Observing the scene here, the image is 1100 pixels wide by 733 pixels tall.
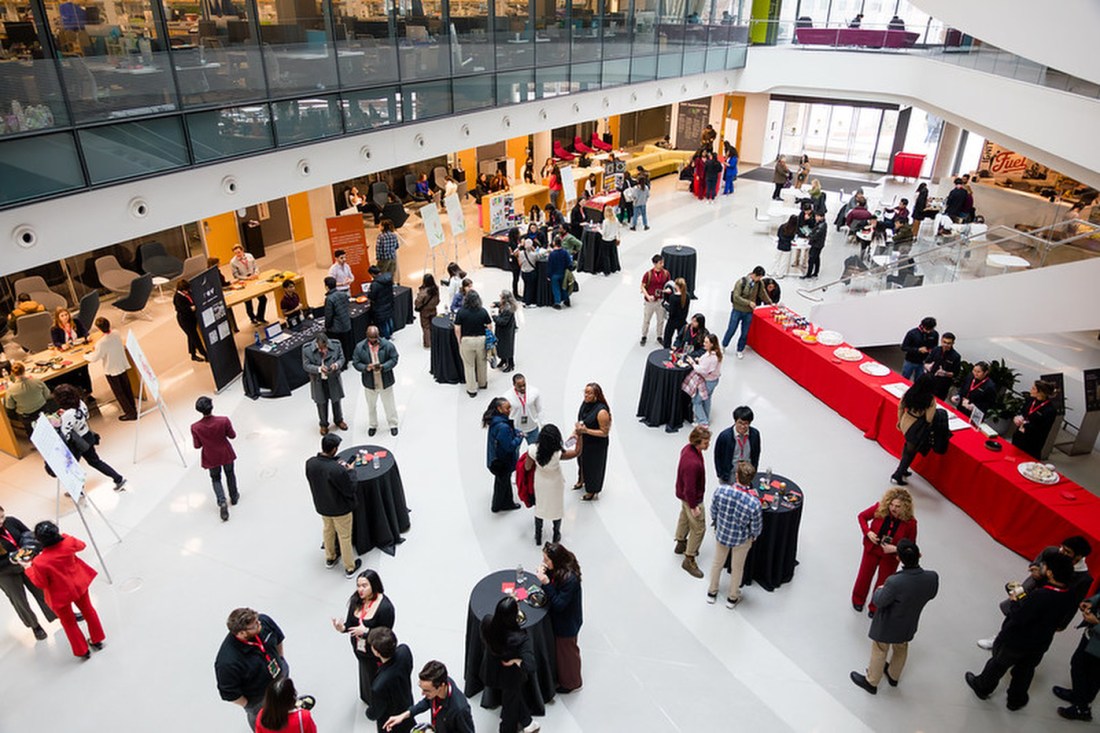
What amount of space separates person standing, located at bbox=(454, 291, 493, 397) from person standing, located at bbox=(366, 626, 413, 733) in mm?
5412

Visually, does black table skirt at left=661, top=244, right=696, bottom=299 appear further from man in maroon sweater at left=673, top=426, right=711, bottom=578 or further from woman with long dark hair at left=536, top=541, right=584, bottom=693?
woman with long dark hair at left=536, top=541, right=584, bottom=693

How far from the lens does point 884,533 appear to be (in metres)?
5.93

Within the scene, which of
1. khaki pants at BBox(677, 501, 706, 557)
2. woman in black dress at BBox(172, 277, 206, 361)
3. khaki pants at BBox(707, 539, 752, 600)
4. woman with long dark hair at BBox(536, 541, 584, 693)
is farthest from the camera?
woman in black dress at BBox(172, 277, 206, 361)

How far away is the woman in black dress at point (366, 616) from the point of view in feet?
16.1

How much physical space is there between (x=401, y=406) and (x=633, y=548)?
4.22 m

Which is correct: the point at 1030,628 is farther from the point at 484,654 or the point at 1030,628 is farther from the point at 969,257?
the point at 969,257

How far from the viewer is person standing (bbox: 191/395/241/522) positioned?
717 centimetres

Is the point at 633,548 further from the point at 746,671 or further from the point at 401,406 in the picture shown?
the point at 401,406

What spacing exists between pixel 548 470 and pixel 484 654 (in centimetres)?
188

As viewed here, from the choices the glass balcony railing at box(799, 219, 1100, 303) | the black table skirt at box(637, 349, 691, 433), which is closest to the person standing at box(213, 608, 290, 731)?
the black table skirt at box(637, 349, 691, 433)

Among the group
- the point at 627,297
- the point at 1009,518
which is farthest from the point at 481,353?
the point at 1009,518

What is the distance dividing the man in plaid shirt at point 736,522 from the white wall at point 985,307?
5.73 meters

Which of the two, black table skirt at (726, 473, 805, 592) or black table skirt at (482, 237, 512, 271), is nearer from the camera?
black table skirt at (726, 473, 805, 592)

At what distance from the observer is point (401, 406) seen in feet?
32.3
